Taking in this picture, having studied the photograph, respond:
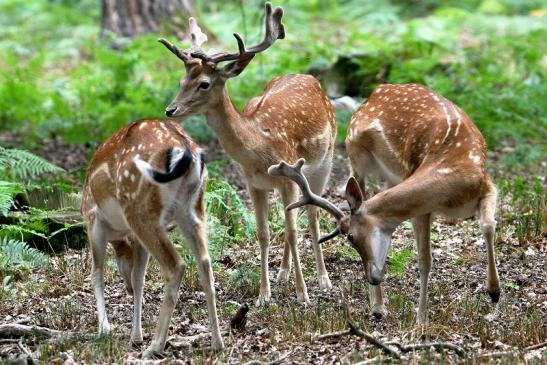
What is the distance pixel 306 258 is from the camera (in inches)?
344

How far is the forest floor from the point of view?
614cm

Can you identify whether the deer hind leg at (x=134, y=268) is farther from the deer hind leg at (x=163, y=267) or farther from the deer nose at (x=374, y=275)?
the deer nose at (x=374, y=275)

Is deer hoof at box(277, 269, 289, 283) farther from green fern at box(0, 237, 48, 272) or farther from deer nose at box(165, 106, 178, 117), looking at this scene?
green fern at box(0, 237, 48, 272)

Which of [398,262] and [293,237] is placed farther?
[293,237]

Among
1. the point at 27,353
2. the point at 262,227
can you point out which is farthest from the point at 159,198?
the point at 262,227

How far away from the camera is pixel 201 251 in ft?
20.7

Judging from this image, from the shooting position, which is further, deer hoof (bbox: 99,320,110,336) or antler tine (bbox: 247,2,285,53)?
antler tine (bbox: 247,2,285,53)

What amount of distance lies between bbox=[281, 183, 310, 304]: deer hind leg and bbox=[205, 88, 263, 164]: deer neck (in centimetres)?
41

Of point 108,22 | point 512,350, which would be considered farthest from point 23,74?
point 512,350

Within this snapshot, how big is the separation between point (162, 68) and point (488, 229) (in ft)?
32.5

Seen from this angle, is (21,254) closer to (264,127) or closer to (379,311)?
(264,127)

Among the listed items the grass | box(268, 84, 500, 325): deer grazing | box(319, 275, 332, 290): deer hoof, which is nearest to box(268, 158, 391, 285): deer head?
box(268, 84, 500, 325): deer grazing

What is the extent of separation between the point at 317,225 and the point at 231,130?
123cm

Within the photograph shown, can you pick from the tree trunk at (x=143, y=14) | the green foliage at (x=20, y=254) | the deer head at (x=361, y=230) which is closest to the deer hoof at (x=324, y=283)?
the deer head at (x=361, y=230)
